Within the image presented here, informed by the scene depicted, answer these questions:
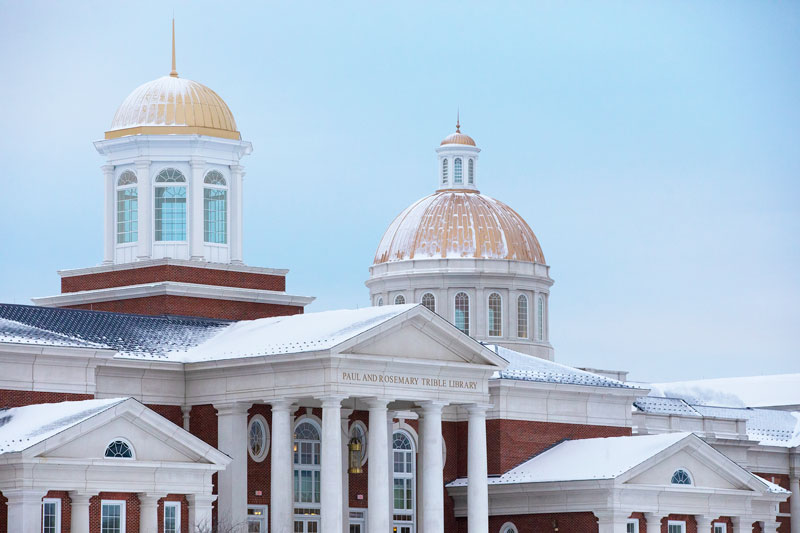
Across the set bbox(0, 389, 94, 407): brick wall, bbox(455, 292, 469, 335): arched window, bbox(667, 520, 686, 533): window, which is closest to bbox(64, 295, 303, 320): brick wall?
bbox(0, 389, 94, 407): brick wall

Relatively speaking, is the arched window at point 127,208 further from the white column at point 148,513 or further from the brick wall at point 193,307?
the white column at point 148,513

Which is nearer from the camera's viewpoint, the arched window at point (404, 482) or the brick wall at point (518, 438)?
the arched window at point (404, 482)

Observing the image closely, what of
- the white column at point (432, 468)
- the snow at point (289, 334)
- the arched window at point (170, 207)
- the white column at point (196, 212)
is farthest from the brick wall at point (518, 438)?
the arched window at point (170, 207)

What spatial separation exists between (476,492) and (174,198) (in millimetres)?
16316

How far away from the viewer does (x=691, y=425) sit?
329ft

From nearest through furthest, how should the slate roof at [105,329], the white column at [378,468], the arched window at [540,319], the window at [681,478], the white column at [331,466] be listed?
the white column at [331,466], the slate roof at [105,329], the white column at [378,468], the window at [681,478], the arched window at [540,319]

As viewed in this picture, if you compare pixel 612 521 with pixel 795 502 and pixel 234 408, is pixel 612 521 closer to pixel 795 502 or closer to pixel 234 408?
pixel 234 408

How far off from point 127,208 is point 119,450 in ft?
57.6

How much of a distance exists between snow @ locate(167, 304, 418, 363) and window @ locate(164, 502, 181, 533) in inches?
255

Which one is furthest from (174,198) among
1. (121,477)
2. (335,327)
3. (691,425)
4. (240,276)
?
(691,425)

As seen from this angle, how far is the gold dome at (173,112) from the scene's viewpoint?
82688mm

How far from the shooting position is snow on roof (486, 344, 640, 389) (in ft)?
271

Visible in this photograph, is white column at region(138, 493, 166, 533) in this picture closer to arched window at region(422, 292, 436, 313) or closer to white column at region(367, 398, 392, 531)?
white column at region(367, 398, 392, 531)

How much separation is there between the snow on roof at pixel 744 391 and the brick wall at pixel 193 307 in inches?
1718
